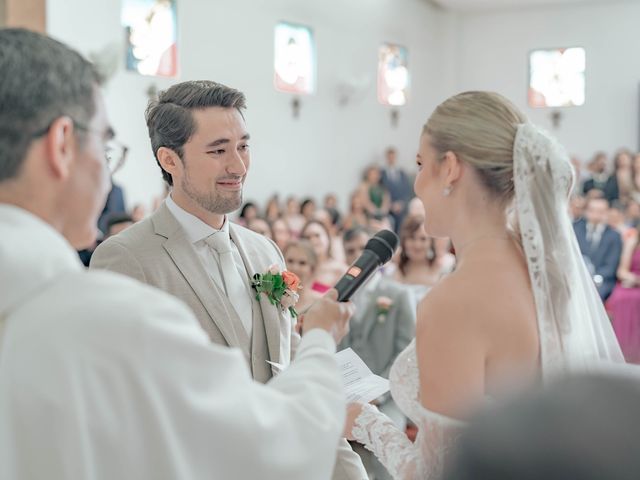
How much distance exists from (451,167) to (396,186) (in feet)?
50.6

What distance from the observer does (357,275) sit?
2.22 meters

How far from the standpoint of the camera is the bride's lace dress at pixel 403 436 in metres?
2.28

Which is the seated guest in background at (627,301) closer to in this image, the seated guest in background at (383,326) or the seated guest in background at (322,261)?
the seated guest in background at (322,261)

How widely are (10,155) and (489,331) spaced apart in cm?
118

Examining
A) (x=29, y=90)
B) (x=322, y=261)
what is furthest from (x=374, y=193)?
(x=29, y=90)

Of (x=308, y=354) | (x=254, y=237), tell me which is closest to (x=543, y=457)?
(x=308, y=354)

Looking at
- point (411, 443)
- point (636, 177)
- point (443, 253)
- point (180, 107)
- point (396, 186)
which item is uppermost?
point (180, 107)

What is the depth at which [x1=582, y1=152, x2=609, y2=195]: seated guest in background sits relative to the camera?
17281 mm

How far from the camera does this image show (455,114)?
2379 millimetres

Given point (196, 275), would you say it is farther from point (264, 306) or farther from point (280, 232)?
point (280, 232)

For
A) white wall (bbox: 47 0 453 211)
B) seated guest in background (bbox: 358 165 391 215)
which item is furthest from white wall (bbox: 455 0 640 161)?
seated guest in background (bbox: 358 165 391 215)

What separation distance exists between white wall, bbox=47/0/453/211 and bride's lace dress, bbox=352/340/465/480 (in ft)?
30.7

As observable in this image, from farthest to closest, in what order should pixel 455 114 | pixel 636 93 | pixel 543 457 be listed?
pixel 636 93, pixel 455 114, pixel 543 457

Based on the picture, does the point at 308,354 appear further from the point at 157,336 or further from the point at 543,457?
the point at 543,457
